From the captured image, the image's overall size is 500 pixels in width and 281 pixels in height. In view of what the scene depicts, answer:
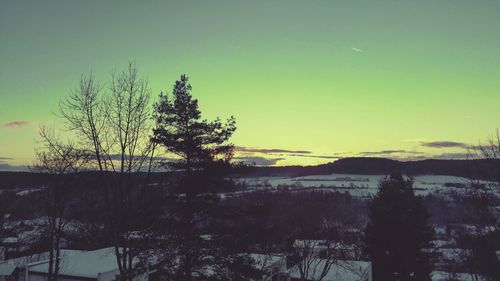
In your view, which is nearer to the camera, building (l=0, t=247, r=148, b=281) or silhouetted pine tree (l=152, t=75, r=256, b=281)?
silhouetted pine tree (l=152, t=75, r=256, b=281)

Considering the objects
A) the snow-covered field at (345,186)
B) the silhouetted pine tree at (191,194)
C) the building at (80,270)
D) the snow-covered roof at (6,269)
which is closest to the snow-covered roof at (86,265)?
the building at (80,270)

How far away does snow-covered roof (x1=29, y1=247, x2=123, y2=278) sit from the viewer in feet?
77.3

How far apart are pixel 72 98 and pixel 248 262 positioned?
34.7 feet

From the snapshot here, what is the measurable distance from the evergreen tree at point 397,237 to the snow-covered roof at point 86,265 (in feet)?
63.1

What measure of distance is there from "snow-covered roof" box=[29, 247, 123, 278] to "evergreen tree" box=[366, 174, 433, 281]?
1924 cm

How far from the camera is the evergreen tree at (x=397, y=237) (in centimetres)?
2662

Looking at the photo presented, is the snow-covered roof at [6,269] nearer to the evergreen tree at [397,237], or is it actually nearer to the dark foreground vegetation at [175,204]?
the dark foreground vegetation at [175,204]

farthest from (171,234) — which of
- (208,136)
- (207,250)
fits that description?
(208,136)

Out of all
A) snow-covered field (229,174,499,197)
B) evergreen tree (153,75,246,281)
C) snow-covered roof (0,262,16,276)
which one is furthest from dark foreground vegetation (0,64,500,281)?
snow-covered field (229,174,499,197)

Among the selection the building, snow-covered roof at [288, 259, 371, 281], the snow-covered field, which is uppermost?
the snow-covered field

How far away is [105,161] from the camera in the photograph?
39.5ft

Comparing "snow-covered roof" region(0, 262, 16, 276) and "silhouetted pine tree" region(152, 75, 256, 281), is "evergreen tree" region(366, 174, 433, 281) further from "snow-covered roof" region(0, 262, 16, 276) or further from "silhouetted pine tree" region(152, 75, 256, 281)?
"snow-covered roof" region(0, 262, 16, 276)

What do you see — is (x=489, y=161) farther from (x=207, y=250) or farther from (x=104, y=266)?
(x=104, y=266)

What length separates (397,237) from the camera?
27062 mm
